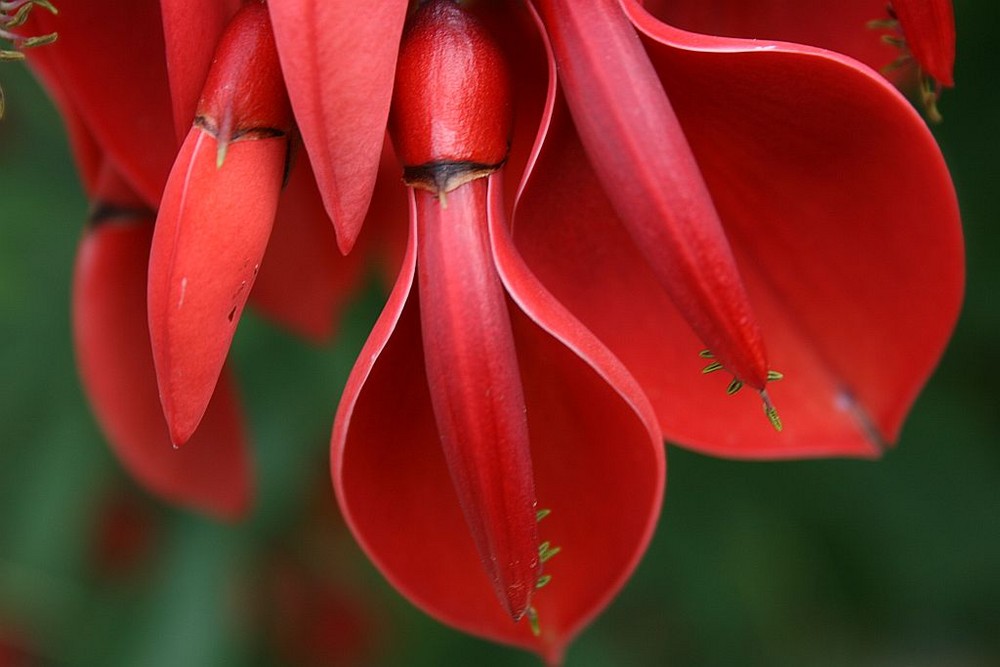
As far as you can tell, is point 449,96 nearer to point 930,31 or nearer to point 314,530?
point 930,31

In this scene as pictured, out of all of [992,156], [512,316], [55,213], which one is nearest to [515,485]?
[512,316]

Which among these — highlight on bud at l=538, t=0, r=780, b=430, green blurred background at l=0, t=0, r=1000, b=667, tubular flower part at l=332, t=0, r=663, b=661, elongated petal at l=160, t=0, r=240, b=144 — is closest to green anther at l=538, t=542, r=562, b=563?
tubular flower part at l=332, t=0, r=663, b=661

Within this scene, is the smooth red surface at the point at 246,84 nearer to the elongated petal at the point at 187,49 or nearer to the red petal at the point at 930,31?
the elongated petal at the point at 187,49

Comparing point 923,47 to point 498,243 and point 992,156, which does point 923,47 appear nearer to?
point 498,243

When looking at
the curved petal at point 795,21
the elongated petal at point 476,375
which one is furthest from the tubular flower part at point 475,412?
the curved petal at point 795,21

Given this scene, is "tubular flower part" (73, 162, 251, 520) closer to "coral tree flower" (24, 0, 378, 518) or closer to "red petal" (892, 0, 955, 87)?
"coral tree flower" (24, 0, 378, 518)

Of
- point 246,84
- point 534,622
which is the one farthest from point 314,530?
point 246,84
